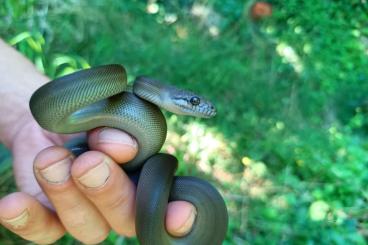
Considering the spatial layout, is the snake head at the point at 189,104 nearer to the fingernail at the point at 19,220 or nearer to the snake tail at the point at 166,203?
the snake tail at the point at 166,203

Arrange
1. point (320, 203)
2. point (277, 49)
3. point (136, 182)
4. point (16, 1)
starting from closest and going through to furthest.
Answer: point (136, 182) < point (320, 203) < point (16, 1) < point (277, 49)

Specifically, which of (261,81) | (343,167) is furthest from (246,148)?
(261,81)

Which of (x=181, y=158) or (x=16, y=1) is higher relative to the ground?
(x=16, y=1)

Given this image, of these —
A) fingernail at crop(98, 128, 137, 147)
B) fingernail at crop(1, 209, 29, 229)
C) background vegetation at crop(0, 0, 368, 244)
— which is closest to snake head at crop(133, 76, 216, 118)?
fingernail at crop(98, 128, 137, 147)

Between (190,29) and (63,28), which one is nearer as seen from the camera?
(63,28)

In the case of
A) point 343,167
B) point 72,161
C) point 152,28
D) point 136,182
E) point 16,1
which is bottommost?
point 152,28

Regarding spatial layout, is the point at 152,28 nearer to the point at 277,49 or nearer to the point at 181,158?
the point at 277,49

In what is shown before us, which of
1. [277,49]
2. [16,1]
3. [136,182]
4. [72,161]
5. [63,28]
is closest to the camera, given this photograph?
[72,161]
